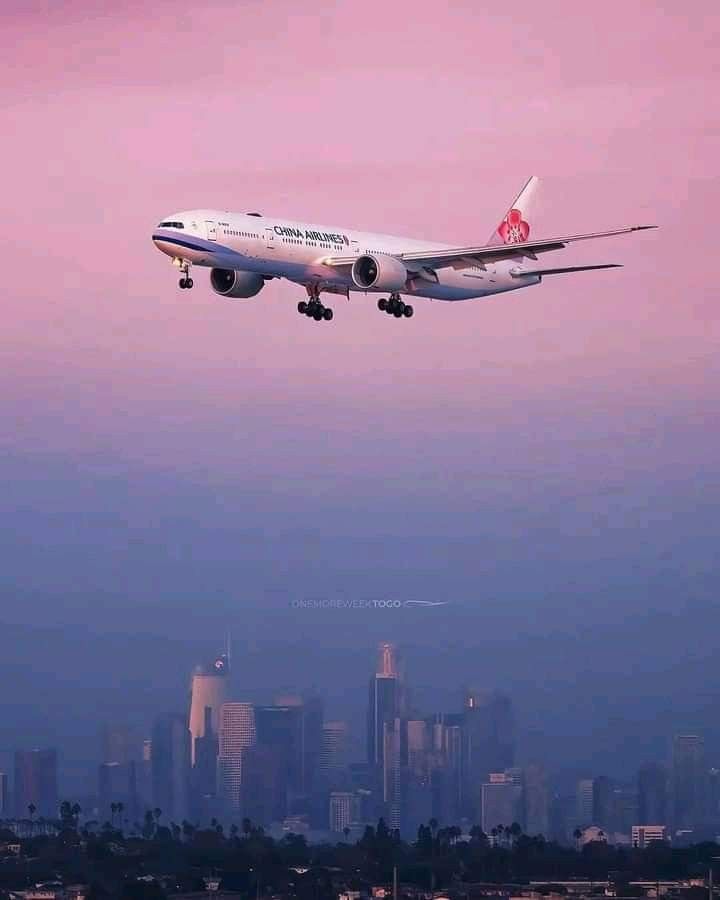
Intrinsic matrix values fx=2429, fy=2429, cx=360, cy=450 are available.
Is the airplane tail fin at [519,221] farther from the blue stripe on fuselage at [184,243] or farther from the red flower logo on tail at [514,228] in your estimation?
the blue stripe on fuselage at [184,243]

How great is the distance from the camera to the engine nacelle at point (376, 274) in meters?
96.3

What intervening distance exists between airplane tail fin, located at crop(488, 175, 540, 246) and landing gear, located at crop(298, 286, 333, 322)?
74.4 feet

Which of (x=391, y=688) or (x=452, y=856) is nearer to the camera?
(x=452, y=856)

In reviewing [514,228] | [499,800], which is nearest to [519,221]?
[514,228]

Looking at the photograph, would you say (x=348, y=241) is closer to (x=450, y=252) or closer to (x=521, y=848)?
(x=450, y=252)

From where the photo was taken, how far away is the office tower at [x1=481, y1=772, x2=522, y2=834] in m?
108

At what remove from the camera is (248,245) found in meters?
93.2

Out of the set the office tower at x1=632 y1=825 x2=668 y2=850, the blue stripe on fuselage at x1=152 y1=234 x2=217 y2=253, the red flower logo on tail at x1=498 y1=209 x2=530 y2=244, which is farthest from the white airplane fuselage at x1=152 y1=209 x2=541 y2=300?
the office tower at x1=632 y1=825 x2=668 y2=850

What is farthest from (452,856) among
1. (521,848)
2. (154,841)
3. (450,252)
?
(450,252)

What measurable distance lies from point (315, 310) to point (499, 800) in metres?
27.6

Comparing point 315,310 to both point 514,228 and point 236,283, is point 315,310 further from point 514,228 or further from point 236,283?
point 514,228

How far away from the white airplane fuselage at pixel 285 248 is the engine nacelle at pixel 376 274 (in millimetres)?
236

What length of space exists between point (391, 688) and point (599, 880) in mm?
26013

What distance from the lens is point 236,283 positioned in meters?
97.9
